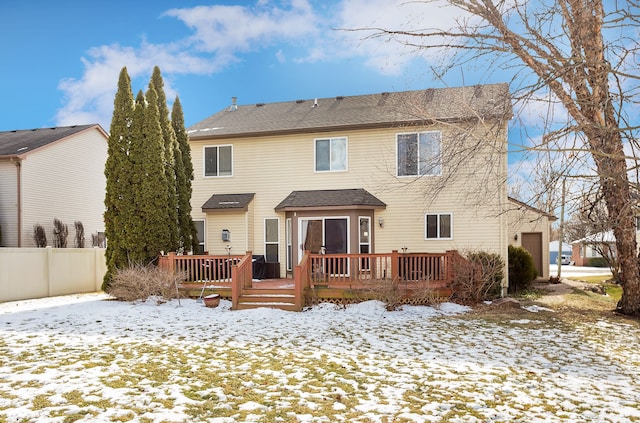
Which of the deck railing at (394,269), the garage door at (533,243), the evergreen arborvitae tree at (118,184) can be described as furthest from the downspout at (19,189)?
the garage door at (533,243)

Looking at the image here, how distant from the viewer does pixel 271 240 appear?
51.8 feet

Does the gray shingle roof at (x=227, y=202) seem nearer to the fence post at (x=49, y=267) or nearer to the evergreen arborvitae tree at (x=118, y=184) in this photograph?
the evergreen arborvitae tree at (x=118, y=184)

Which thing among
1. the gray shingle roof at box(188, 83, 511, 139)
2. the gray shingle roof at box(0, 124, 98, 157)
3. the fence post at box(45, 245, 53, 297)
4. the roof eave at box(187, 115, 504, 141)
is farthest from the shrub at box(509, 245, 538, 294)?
the gray shingle roof at box(0, 124, 98, 157)

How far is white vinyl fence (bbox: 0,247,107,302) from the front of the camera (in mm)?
12974

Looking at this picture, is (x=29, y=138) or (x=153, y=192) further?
(x=29, y=138)

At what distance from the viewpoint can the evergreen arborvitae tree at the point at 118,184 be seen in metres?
13.4

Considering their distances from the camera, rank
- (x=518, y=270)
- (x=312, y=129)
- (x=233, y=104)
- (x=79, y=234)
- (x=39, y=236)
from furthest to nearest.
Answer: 1. (x=233, y=104)
2. (x=79, y=234)
3. (x=39, y=236)
4. (x=518, y=270)
5. (x=312, y=129)

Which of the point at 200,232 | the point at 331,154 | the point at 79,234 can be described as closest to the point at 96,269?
the point at 200,232

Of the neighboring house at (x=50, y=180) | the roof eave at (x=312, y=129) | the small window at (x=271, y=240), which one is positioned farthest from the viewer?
the neighboring house at (x=50, y=180)

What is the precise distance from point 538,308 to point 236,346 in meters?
8.58

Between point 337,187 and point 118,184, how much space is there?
6733 millimetres

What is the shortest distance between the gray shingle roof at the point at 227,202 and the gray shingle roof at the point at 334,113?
2127 millimetres

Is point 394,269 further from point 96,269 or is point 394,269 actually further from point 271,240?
point 96,269

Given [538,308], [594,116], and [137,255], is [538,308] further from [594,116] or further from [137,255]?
[137,255]
